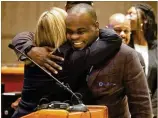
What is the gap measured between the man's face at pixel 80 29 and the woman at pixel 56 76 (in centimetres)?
3

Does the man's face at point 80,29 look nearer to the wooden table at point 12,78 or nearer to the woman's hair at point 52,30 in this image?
the woman's hair at point 52,30

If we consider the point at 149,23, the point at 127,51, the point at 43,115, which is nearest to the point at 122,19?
the point at 149,23

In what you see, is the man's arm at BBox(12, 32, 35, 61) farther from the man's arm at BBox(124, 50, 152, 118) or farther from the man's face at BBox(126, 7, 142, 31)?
the man's face at BBox(126, 7, 142, 31)

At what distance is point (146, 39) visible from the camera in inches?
116

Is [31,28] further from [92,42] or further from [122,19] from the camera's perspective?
[92,42]

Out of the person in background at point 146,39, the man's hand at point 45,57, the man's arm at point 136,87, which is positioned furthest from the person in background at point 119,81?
the person in background at point 146,39

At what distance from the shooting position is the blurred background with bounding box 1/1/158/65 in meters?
4.58

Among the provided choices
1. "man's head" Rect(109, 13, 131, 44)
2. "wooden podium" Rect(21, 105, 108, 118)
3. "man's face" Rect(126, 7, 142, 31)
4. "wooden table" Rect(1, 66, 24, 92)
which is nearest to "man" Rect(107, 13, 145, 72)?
"man's head" Rect(109, 13, 131, 44)

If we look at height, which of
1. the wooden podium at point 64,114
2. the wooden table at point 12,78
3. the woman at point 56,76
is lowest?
the wooden table at point 12,78

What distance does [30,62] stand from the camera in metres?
1.78

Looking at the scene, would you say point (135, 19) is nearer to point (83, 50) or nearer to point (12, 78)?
point (12, 78)

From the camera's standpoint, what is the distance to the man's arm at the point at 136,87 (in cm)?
177

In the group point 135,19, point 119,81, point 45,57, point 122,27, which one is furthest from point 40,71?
point 135,19

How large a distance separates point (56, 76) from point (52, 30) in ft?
0.63
